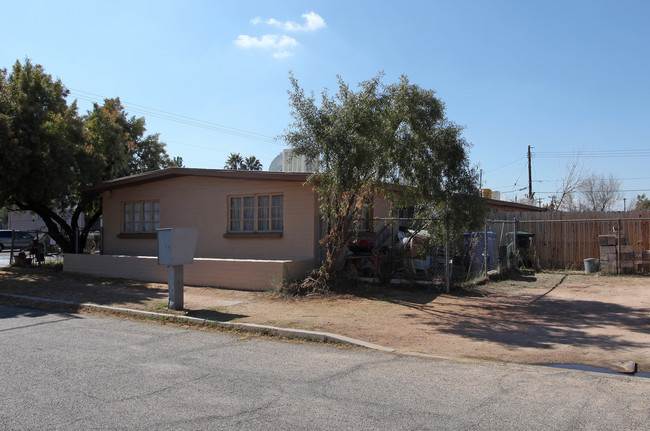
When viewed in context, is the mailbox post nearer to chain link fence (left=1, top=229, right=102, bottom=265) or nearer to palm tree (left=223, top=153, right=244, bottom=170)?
chain link fence (left=1, top=229, right=102, bottom=265)

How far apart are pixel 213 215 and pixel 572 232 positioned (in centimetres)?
1296

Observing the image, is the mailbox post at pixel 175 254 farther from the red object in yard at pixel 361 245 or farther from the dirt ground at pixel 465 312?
the red object in yard at pixel 361 245

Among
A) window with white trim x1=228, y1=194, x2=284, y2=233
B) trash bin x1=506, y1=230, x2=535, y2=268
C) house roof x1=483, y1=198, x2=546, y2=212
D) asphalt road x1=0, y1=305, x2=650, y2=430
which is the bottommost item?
asphalt road x1=0, y1=305, x2=650, y2=430

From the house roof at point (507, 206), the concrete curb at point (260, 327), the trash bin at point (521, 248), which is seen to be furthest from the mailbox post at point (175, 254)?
the house roof at point (507, 206)

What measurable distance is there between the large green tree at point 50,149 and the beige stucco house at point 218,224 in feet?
4.71

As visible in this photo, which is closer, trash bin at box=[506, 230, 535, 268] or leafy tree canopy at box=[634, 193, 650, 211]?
trash bin at box=[506, 230, 535, 268]

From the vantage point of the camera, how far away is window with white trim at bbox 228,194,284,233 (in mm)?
14516

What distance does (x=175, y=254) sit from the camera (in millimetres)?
9922

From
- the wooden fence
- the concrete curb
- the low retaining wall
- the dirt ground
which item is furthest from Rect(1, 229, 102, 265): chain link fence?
the wooden fence

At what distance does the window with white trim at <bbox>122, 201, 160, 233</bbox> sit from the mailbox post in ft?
25.5

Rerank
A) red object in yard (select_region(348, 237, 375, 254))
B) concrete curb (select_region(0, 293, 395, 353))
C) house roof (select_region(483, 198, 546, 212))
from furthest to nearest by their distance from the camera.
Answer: house roof (select_region(483, 198, 546, 212)) < red object in yard (select_region(348, 237, 375, 254)) < concrete curb (select_region(0, 293, 395, 353))

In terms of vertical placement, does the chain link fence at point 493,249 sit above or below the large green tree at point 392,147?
below

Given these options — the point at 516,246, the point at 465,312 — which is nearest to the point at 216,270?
the point at 465,312

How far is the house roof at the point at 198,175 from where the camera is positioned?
13.4 metres
